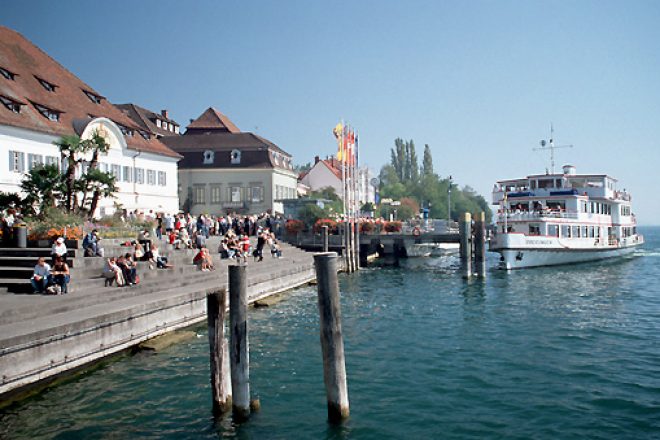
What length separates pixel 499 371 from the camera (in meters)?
13.8

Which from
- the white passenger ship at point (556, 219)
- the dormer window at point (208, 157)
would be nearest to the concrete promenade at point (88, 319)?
the white passenger ship at point (556, 219)

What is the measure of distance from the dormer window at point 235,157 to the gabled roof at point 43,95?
16407mm

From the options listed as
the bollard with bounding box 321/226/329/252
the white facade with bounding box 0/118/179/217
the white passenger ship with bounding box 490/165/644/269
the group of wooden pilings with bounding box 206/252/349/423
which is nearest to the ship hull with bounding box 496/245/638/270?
the white passenger ship with bounding box 490/165/644/269

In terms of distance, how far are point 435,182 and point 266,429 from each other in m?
114

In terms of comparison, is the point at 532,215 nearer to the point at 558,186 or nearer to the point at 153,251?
the point at 558,186

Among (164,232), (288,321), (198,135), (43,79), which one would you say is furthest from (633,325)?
(198,135)

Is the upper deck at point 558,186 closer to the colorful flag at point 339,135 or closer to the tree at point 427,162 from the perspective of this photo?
the colorful flag at point 339,135

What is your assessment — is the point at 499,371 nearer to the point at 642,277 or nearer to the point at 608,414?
the point at 608,414

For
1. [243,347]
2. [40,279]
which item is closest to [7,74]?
[40,279]

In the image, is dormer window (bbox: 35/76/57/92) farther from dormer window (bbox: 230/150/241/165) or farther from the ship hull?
the ship hull

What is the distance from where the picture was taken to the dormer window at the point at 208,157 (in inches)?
2368

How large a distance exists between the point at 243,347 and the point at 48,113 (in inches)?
1107

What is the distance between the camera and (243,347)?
33.3 feet

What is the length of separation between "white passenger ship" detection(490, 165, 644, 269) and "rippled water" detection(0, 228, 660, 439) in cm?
1665
